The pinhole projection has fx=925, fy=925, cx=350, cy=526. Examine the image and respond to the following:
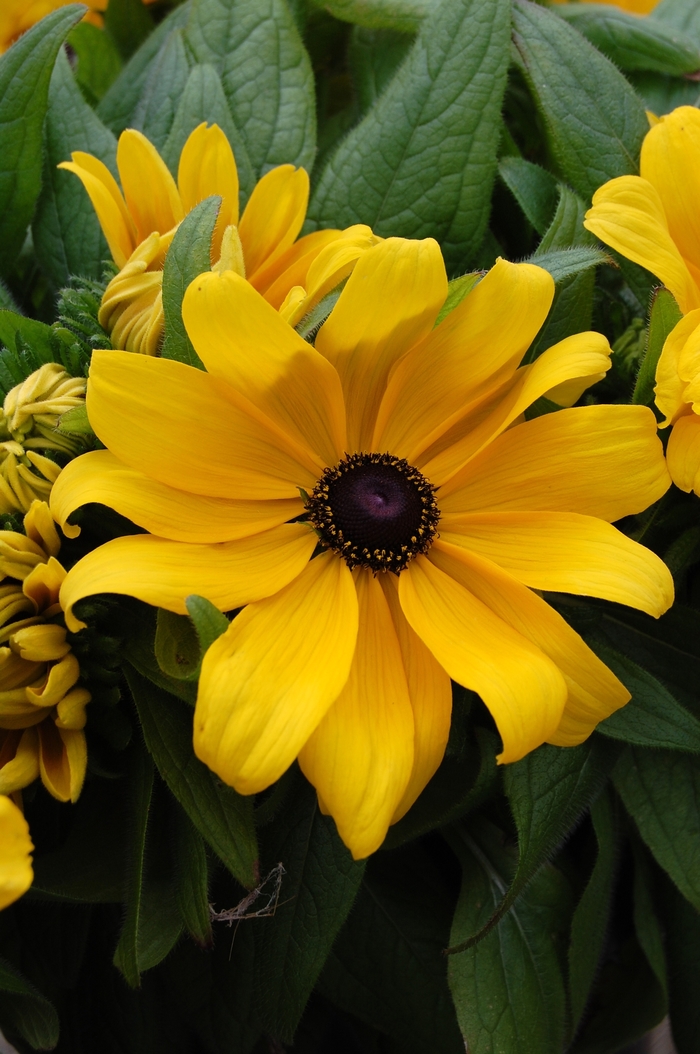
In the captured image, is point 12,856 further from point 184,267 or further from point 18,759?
point 184,267

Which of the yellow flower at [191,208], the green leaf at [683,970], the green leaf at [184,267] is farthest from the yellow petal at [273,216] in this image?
the green leaf at [683,970]

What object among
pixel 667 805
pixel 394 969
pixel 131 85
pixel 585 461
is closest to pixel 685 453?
pixel 585 461

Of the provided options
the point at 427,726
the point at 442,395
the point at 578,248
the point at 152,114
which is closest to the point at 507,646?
the point at 427,726

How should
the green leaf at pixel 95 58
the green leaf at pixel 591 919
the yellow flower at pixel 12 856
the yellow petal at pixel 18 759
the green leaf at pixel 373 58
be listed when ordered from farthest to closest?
the green leaf at pixel 95 58 < the green leaf at pixel 373 58 < the green leaf at pixel 591 919 < the yellow petal at pixel 18 759 < the yellow flower at pixel 12 856

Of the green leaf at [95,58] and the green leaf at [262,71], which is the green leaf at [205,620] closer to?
the green leaf at [262,71]

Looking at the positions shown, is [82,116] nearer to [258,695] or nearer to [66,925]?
[258,695]

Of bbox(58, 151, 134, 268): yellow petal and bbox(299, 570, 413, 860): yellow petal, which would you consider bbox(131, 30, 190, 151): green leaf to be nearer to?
bbox(58, 151, 134, 268): yellow petal
